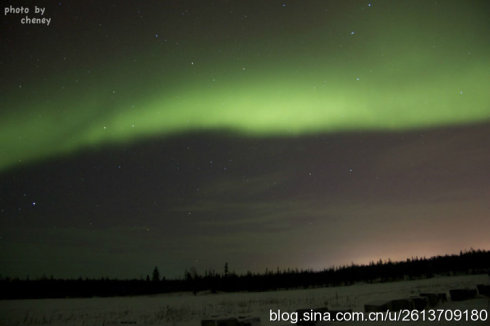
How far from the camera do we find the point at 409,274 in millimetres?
94500

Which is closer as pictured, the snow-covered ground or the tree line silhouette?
the snow-covered ground

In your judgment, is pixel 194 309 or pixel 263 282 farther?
pixel 263 282

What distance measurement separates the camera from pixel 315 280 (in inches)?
3713

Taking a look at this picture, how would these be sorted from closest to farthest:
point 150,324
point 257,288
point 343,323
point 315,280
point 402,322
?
point 402,322 < point 343,323 < point 150,324 < point 257,288 < point 315,280

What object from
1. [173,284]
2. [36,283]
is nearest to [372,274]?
[173,284]

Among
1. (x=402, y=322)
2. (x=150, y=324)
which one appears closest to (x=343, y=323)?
(x=402, y=322)

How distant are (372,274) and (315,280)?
15.5m

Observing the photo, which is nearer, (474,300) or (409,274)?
(474,300)

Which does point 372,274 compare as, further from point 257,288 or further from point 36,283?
point 36,283

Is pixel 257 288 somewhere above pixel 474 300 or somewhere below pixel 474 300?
below

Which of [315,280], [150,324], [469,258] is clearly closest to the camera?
[150,324]

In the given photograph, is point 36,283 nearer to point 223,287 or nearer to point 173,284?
point 173,284

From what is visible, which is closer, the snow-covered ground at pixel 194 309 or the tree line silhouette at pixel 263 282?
the snow-covered ground at pixel 194 309

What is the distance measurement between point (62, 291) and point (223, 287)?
1287 inches
